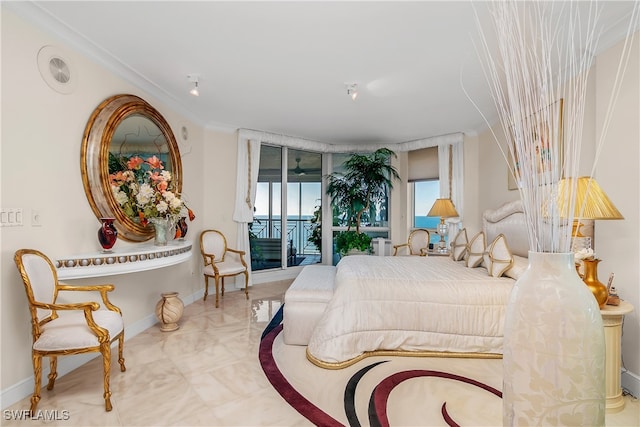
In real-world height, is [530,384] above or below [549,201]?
below

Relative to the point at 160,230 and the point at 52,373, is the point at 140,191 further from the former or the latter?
the point at 52,373

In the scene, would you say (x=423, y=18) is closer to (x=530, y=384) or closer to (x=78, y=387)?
(x=530, y=384)

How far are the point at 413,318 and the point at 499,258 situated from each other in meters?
0.95

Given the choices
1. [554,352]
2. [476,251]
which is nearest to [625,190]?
[476,251]

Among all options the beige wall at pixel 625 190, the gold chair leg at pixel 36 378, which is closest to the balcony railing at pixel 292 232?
the gold chair leg at pixel 36 378

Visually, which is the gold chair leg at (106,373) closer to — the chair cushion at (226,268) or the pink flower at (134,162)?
the pink flower at (134,162)

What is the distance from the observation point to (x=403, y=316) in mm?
2689

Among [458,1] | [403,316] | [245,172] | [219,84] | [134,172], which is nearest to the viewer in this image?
[458,1]

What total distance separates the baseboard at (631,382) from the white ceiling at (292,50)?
2.38m

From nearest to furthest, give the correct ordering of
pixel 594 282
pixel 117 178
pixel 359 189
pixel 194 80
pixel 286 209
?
1. pixel 594 282
2. pixel 117 178
3. pixel 194 80
4. pixel 359 189
5. pixel 286 209

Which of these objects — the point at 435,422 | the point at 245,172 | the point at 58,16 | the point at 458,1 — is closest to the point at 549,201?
the point at 435,422

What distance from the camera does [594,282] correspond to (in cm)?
195

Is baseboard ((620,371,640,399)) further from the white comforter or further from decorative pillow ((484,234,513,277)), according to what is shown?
decorative pillow ((484,234,513,277))

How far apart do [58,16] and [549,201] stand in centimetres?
320
